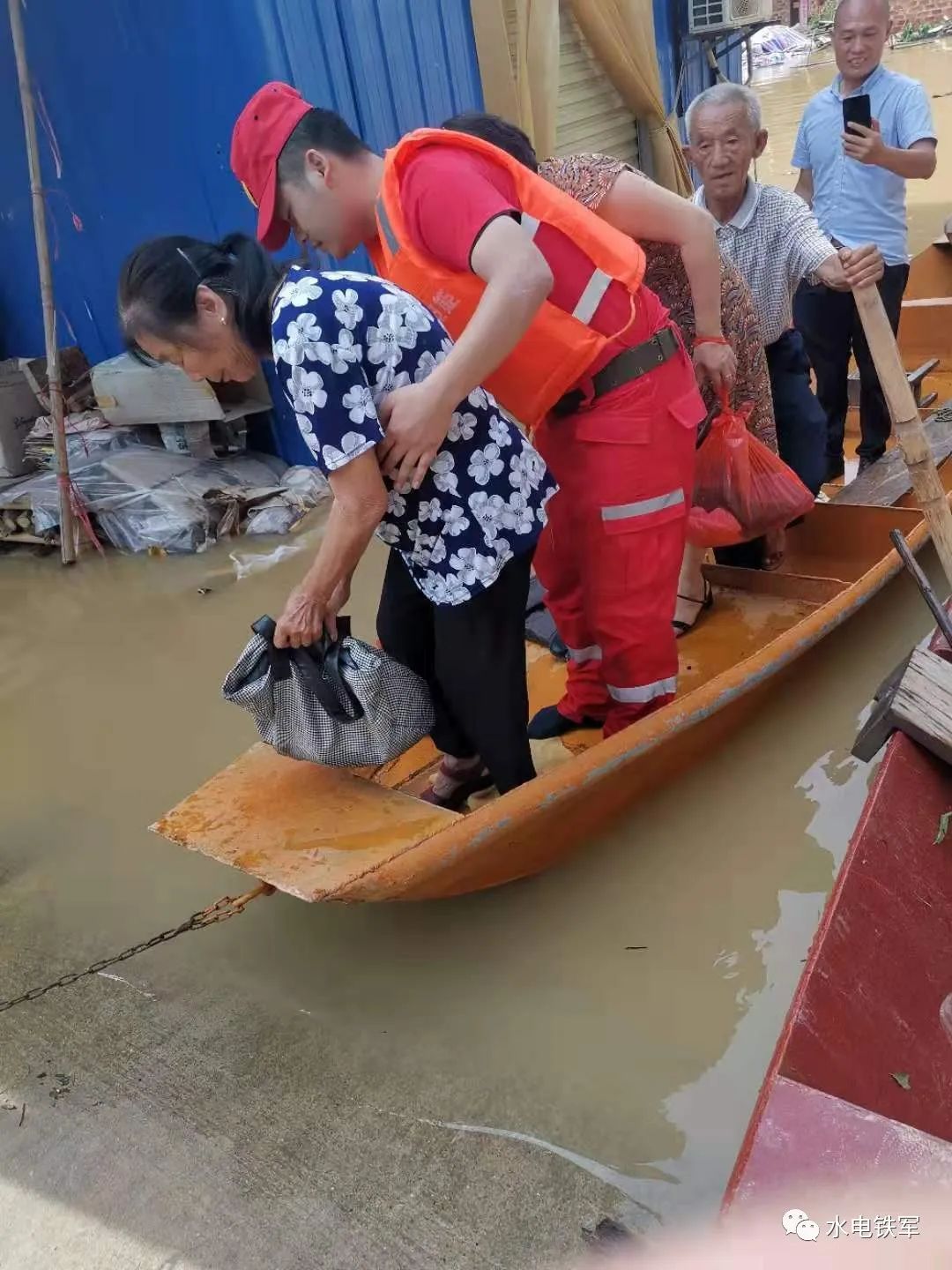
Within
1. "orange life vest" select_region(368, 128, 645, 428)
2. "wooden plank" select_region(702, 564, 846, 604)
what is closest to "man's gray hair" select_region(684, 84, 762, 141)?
"orange life vest" select_region(368, 128, 645, 428)

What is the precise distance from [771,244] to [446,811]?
7.11 feet

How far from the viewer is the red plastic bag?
9.86 feet

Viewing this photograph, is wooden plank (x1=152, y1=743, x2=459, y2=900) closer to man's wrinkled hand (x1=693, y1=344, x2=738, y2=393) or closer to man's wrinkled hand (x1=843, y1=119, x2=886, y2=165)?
man's wrinkled hand (x1=693, y1=344, x2=738, y2=393)

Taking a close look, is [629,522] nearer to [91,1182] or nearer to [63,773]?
[91,1182]

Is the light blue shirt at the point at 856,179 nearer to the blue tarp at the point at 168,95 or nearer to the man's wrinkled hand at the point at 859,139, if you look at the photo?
the man's wrinkled hand at the point at 859,139

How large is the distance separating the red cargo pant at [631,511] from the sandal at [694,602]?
0.72 metres

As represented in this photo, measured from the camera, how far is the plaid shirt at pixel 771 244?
3.12 metres

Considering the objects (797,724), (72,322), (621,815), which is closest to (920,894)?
(621,815)

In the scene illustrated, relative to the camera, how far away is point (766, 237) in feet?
10.4

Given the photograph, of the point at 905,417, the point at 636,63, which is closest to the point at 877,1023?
the point at 905,417

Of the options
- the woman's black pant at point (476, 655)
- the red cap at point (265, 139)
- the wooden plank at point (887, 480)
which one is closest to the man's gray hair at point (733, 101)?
the wooden plank at point (887, 480)

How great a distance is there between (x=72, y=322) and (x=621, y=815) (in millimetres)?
4702

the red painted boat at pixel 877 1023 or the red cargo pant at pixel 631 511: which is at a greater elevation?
the red cargo pant at pixel 631 511

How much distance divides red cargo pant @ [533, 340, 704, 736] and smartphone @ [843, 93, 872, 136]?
1605 mm
